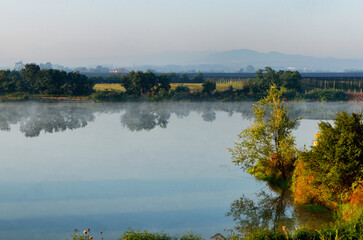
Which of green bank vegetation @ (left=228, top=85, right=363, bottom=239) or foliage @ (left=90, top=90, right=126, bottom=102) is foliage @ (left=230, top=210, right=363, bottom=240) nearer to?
green bank vegetation @ (left=228, top=85, right=363, bottom=239)

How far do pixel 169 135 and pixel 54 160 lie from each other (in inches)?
960

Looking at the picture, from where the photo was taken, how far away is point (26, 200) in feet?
118

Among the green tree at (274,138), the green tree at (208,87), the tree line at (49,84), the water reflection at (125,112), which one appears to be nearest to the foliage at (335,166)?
the green tree at (274,138)

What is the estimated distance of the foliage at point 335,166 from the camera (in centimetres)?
3009

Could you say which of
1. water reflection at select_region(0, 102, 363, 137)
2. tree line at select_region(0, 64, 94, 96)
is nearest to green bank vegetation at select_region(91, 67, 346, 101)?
tree line at select_region(0, 64, 94, 96)

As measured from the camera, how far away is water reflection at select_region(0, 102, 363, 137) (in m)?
84.6

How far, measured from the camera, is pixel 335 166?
30.1m

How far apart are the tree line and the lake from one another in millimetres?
37860

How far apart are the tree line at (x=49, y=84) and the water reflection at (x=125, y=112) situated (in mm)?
10738

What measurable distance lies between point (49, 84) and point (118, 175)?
313 ft

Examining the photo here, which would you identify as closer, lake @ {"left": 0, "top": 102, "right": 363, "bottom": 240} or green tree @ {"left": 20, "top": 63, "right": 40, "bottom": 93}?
lake @ {"left": 0, "top": 102, "right": 363, "bottom": 240}

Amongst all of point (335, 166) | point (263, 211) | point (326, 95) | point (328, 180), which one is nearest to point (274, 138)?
point (263, 211)

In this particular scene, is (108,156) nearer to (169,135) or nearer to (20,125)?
(169,135)

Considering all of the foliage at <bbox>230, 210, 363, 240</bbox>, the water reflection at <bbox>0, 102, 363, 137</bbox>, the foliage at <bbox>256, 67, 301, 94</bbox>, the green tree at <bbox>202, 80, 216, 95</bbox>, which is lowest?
the water reflection at <bbox>0, 102, 363, 137</bbox>
